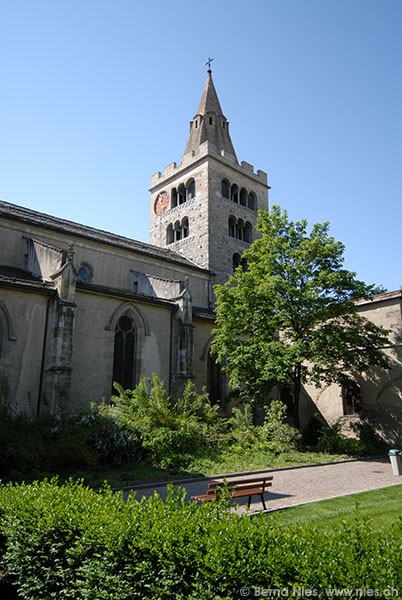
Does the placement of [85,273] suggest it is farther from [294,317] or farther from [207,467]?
[207,467]

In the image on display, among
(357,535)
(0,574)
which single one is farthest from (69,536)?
(357,535)

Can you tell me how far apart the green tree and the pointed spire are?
17.5 meters

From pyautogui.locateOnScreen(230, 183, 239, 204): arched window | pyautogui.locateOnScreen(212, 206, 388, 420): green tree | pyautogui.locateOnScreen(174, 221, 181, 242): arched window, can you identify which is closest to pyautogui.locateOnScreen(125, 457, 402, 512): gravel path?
pyautogui.locateOnScreen(212, 206, 388, 420): green tree

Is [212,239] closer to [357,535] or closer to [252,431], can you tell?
[252,431]

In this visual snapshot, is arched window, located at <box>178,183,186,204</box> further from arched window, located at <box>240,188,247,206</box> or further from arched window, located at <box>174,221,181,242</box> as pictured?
arched window, located at <box>240,188,247,206</box>

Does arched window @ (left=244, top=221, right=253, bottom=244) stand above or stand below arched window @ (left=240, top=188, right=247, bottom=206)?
below

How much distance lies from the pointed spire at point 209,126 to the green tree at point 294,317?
17.5 metres

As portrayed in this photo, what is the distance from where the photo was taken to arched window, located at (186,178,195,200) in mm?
35041

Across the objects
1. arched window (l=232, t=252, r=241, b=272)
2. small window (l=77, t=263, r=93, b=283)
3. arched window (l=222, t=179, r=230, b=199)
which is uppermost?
arched window (l=222, t=179, r=230, b=199)

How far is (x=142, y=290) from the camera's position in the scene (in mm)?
24812

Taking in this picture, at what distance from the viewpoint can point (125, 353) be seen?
20.4 meters

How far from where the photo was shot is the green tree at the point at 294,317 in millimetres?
18875

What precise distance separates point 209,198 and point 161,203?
6.18 meters

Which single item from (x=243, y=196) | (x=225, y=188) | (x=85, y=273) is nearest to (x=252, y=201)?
(x=243, y=196)
